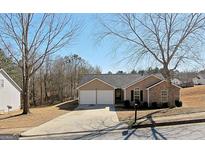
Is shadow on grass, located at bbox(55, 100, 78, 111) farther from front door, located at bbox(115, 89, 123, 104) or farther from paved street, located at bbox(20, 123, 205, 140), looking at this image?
paved street, located at bbox(20, 123, 205, 140)

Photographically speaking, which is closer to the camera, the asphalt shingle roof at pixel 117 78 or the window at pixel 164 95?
the window at pixel 164 95

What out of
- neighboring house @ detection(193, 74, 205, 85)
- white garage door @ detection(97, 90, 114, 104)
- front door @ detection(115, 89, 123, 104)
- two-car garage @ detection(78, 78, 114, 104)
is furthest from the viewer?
neighboring house @ detection(193, 74, 205, 85)

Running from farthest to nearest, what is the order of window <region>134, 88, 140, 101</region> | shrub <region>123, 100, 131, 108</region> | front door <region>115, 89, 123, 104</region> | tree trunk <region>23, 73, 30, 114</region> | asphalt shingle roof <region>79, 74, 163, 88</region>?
front door <region>115, 89, 123, 104</region> → asphalt shingle roof <region>79, 74, 163, 88</region> → window <region>134, 88, 140, 101</region> → shrub <region>123, 100, 131, 108</region> → tree trunk <region>23, 73, 30, 114</region>

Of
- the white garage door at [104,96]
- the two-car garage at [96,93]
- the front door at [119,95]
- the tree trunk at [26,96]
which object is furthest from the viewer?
the front door at [119,95]

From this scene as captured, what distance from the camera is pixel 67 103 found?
26906 millimetres

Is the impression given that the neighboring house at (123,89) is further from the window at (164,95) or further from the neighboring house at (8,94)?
the neighboring house at (8,94)

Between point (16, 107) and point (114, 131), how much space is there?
1578 centimetres

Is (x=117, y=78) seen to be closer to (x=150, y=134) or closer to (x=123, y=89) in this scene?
(x=123, y=89)

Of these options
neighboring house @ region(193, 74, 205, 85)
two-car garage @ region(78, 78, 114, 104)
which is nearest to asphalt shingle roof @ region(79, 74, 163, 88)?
two-car garage @ region(78, 78, 114, 104)

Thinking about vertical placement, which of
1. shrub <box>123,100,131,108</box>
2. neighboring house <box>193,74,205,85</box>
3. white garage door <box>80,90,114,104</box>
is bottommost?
shrub <box>123,100,131,108</box>

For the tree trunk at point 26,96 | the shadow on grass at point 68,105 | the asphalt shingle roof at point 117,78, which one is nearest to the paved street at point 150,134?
the tree trunk at point 26,96

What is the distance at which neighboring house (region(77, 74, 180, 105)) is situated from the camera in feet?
93.2

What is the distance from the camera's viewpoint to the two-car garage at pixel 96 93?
2884cm
